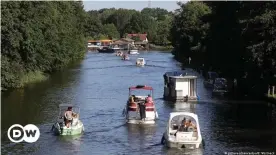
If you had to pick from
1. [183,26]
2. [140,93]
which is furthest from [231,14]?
[183,26]

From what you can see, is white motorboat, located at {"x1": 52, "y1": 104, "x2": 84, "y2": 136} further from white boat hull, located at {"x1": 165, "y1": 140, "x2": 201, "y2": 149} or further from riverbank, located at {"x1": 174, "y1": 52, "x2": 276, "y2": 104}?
riverbank, located at {"x1": 174, "y1": 52, "x2": 276, "y2": 104}

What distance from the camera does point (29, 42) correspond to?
56.4 metres

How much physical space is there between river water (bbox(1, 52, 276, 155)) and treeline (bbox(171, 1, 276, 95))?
3.54 m

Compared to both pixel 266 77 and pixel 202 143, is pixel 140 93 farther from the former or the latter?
pixel 202 143

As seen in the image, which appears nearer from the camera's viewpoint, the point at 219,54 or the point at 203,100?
the point at 203,100

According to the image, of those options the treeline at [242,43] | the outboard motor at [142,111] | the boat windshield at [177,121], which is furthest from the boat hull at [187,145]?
the treeline at [242,43]

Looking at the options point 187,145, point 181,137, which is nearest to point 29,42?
point 181,137

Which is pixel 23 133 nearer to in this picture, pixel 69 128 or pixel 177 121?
pixel 69 128

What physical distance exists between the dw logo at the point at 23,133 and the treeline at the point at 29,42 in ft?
47.4

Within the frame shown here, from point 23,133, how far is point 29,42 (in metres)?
22.8

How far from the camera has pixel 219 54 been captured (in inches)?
2486

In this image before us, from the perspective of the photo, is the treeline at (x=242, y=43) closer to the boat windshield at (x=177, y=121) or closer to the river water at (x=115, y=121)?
the river water at (x=115, y=121)

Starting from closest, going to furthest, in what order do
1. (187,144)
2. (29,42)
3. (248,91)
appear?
(187,144), (248,91), (29,42)

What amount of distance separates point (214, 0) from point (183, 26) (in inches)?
1440
